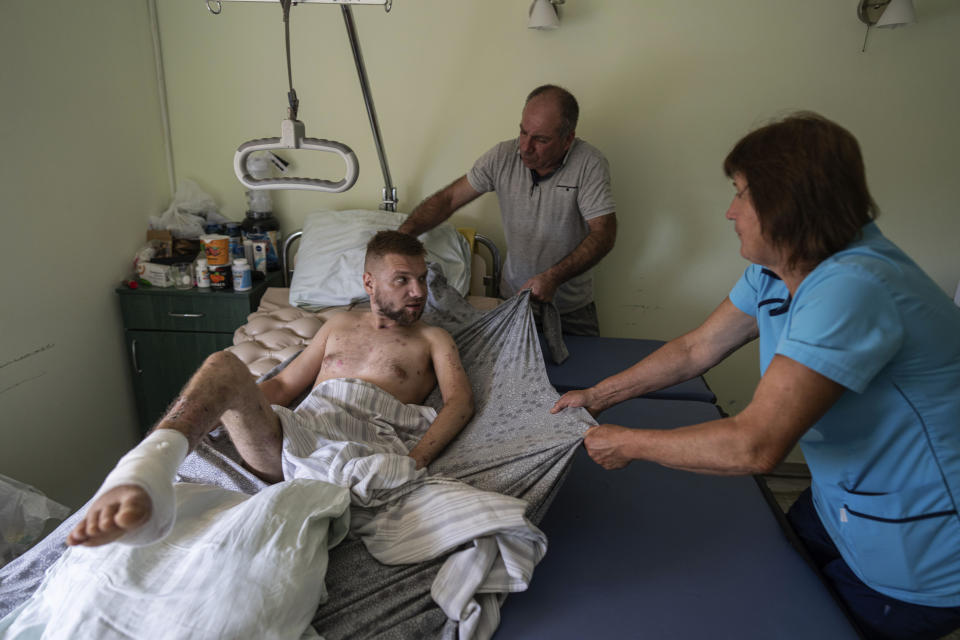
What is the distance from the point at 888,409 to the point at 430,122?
7.44ft

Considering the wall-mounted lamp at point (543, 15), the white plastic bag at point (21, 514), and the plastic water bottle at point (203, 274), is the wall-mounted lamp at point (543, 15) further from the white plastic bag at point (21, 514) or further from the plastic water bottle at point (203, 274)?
the white plastic bag at point (21, 514)

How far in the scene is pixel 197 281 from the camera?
2576 mm

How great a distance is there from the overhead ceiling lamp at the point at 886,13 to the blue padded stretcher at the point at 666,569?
1905mm

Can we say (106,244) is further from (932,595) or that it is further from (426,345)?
(932,595)

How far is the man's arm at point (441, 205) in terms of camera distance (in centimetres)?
246

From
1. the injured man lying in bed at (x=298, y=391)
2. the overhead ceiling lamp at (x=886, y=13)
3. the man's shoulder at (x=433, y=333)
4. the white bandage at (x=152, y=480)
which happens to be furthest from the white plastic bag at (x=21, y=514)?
the overhead ceiling lamp at (x=886, y=13)

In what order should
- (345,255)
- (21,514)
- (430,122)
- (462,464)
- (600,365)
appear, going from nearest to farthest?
(462,464)
(21,514)
(600,365)
(345,255)
(430,122)

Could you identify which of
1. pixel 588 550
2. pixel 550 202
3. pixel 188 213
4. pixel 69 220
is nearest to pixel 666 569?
pixel 588 550

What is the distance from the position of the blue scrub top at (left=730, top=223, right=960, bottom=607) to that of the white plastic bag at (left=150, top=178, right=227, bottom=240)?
2.64 metres

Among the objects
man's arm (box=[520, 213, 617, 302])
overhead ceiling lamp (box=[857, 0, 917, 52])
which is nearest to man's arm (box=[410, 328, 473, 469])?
man's arm (box=[520, 213, 617, 302])

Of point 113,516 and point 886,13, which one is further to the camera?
point 886,13

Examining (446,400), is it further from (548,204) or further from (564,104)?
(564,104)

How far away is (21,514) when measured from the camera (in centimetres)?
172

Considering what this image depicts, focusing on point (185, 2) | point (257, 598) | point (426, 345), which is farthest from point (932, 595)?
point (185, 2)
